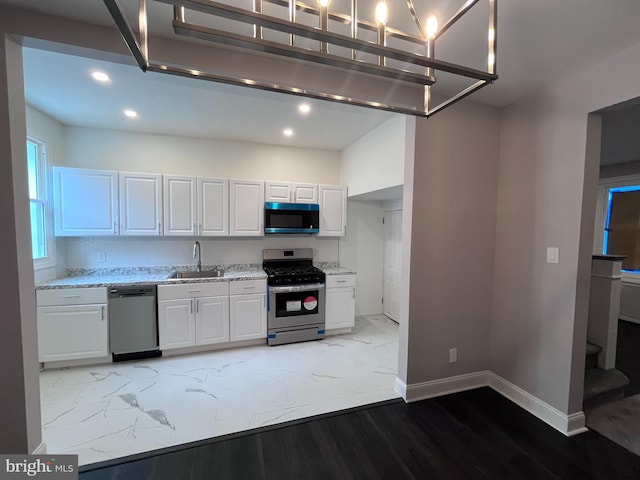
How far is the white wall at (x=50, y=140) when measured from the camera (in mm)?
2820

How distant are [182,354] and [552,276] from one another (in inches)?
148

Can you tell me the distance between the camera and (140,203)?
10.8ft

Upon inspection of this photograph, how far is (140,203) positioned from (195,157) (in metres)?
0.96

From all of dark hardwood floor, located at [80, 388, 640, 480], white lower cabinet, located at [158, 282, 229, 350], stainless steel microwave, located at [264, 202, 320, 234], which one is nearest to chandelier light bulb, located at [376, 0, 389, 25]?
dark hardwood floor, located at [80, 388, 640, 480]

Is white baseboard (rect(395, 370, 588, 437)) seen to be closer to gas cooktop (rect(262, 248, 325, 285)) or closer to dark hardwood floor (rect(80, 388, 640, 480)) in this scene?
dark hardwood floor (rect(80, 388, 640, 480))

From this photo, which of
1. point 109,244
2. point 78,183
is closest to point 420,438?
point 109,244

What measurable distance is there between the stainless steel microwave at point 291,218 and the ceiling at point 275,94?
3.11ft

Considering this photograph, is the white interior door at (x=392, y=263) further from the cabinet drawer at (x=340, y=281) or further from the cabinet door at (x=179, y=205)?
the cabinet door at (x=179, y=205)

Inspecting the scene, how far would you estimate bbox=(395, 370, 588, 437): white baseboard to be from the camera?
6.61 feet

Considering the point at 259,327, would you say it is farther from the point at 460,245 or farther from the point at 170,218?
the point at 460,245

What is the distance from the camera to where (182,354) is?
10.6 feet

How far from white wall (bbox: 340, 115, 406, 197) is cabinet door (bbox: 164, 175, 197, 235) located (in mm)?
2170

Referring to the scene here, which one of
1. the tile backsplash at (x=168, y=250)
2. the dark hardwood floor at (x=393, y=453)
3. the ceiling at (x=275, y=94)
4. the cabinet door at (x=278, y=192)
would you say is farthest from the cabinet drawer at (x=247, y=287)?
the ceiling at (x=275, y=94)

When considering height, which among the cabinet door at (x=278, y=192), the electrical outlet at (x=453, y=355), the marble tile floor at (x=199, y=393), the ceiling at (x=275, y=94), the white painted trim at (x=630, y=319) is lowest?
the marble tile floor at (x=199, y=393)
